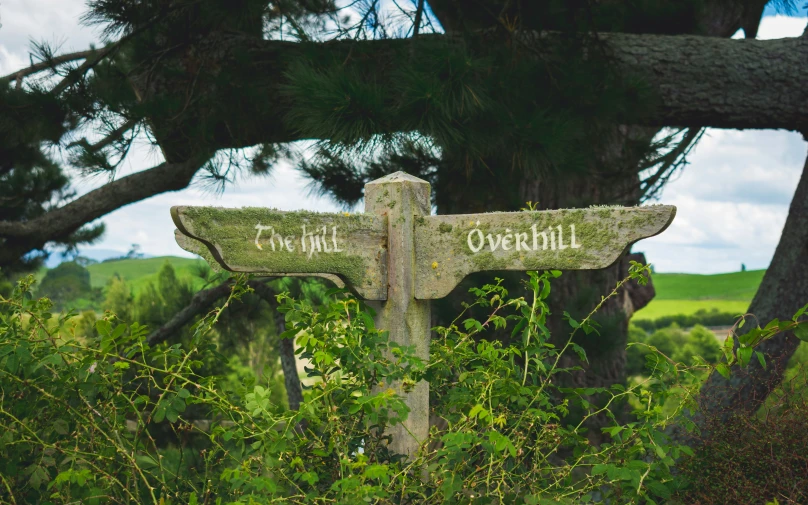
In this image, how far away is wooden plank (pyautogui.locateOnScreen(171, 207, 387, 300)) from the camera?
1.60m

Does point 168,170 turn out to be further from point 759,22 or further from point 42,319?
point 759,22

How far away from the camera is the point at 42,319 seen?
5.53 ft

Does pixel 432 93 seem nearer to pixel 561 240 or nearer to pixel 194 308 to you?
pixel 561 240

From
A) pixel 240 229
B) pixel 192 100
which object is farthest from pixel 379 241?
pixel 192 100

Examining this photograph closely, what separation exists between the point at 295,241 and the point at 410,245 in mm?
273

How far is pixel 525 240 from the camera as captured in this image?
5.71ft

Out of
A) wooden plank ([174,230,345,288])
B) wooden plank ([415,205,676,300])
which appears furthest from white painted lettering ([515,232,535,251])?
wooden plank ([174,230,345,288])

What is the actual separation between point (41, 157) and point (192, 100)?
94.7 inches

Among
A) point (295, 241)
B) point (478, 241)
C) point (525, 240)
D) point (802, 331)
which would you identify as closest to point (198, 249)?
point (295, 241)

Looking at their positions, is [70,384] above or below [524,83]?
below

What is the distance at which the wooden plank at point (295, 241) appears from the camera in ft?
5.25

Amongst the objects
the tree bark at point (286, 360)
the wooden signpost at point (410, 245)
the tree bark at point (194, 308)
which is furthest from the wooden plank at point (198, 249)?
the tree bark at point (286, 360)

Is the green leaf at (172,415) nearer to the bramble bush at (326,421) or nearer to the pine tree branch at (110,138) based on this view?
the bramble bush at (326,421)

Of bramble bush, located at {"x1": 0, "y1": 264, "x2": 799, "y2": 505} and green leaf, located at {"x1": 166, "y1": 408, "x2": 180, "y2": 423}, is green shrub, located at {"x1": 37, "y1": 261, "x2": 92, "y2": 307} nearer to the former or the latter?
bramble bush, located at {"x1": 0, "y1": 264, "x2": 799, "y2": 505}
